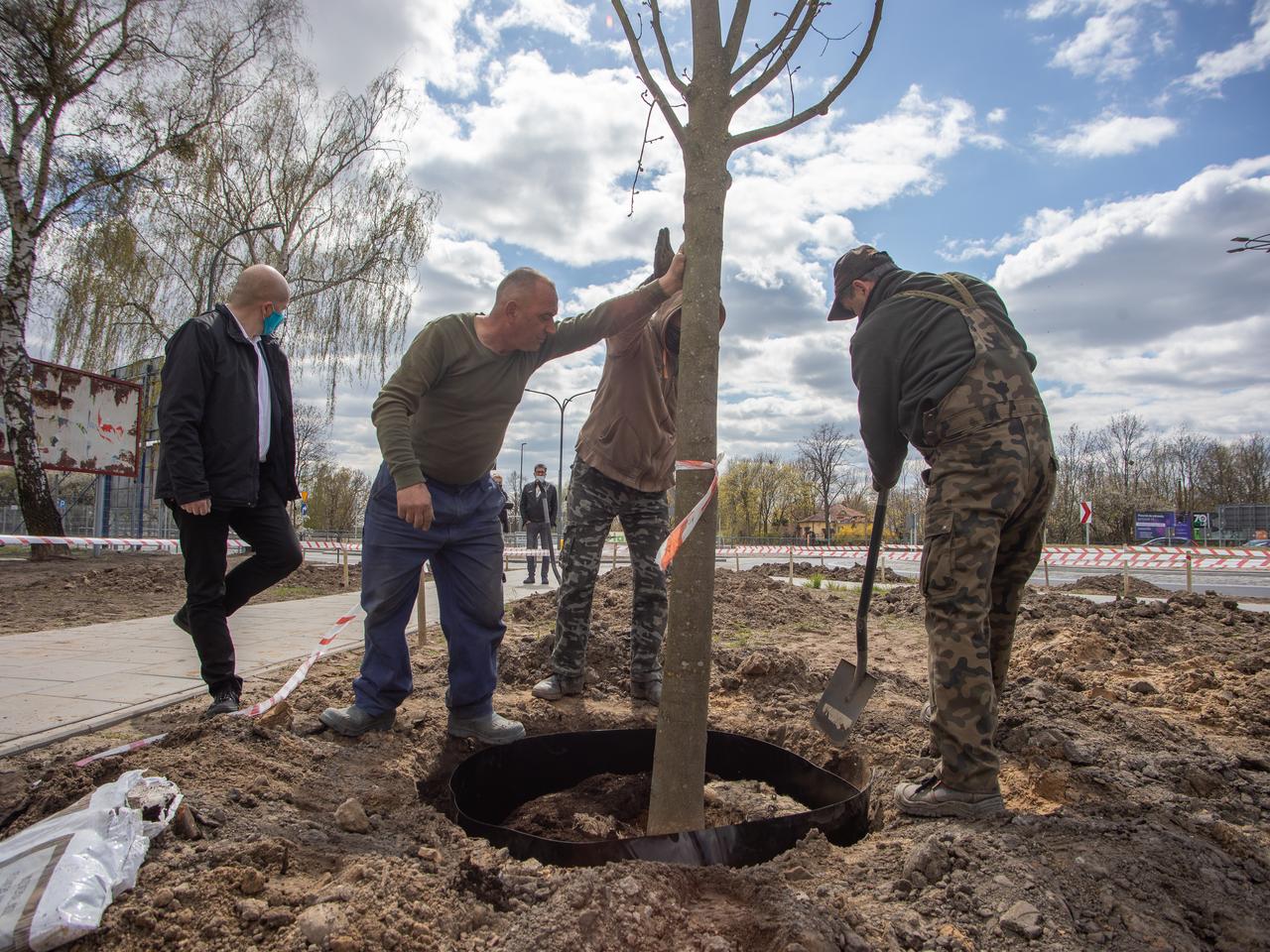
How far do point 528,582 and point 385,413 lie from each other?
1105 centimetres

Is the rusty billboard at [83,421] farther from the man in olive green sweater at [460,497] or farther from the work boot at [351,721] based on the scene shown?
the man in olive green sweater at [460,497]

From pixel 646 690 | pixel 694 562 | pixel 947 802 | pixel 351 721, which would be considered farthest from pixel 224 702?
pixel 947 802

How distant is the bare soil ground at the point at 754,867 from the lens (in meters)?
1.53

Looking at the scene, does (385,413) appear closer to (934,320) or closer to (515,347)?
(515,347)

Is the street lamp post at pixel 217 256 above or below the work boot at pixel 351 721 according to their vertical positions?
above

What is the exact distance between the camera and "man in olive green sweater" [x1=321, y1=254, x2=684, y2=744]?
Answer: 2.97 meters

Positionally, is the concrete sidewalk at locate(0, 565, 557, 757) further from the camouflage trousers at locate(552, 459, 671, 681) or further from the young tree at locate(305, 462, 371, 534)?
the young tree at locate(305, 462, 371, 534)

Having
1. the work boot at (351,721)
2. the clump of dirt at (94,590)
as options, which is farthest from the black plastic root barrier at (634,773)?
the clump of dirt at (94,590)

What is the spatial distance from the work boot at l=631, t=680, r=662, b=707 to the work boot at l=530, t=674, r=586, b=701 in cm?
30

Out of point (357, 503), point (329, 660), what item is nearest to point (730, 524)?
point (357, 503)

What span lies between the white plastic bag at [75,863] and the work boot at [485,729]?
1305mm

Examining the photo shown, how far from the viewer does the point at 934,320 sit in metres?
2.43

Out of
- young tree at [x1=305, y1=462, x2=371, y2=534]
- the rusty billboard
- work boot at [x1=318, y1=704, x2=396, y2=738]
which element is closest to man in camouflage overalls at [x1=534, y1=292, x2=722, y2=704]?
work boot at [x1=318, y1=704, x2=396, y2=738]

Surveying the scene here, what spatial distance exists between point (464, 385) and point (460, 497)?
0.48m
